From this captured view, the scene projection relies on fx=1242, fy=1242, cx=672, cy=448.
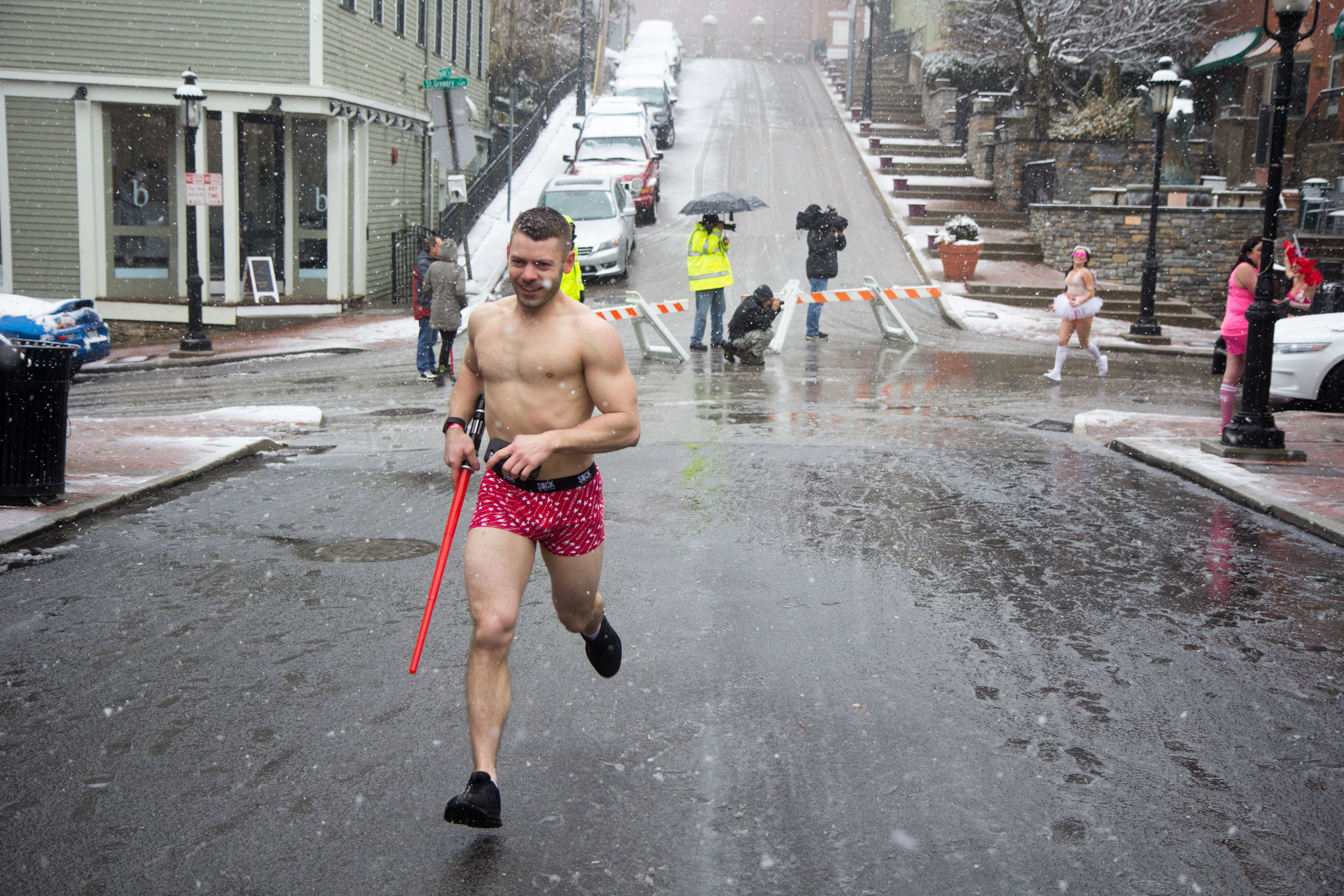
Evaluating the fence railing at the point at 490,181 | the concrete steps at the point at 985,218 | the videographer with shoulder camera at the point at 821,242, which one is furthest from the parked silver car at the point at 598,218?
the concrete steps at the point at 985,218

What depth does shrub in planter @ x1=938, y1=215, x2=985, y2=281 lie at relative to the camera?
24.5 metres

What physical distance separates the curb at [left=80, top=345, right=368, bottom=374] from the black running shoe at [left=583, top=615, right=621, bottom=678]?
14.2 metres

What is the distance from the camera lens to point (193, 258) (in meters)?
18.0

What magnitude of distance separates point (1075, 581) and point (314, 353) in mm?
14043

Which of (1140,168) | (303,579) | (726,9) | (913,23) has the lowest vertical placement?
(303,579)

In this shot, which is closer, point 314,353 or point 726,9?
point 314,353

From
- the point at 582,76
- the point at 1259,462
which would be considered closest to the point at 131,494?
the point at 1259,462

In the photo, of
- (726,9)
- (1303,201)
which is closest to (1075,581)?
(1303,201)

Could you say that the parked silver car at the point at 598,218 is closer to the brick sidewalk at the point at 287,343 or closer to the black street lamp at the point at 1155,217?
the brick sidewalk at the point at 287,343

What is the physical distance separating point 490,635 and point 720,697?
1.35 m

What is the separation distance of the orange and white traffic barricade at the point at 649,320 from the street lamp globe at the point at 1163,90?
29.5 feet

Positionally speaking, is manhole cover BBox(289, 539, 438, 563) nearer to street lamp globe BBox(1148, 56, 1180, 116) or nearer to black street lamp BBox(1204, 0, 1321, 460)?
black street lamp BBox(1204, 0, 1321, 460)

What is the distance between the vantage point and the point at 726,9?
277 feet

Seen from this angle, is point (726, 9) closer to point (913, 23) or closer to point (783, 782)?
point (913, 23)
